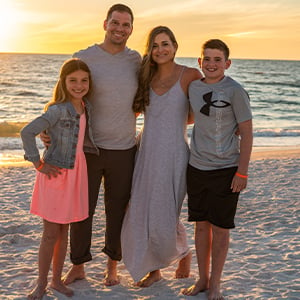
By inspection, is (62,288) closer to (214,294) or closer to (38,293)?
(38,293)

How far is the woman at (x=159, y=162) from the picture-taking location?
3.50m

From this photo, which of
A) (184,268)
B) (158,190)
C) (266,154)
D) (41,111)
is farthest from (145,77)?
(41,111)

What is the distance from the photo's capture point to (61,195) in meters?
3.29

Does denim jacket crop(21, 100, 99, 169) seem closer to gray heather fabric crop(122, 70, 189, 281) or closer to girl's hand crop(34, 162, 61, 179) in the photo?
girl's hand crop(34, 162, 61, 179)

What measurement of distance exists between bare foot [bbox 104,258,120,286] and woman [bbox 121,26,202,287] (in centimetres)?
18

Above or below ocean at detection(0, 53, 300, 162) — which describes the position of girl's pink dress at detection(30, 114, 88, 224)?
above

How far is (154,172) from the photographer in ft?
11.8

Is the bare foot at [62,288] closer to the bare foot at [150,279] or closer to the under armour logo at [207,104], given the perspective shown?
the bare foot at [150,279]

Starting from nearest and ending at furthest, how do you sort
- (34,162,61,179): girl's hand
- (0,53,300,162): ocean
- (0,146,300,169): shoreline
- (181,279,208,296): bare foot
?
(34,162,61,179): girl's hand
(181,279,208,296): bare foot
(0,146,300,169): shoreline
(0,53,300,162): ocean

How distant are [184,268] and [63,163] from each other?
4.89ft

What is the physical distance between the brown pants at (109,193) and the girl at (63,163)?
18 cm

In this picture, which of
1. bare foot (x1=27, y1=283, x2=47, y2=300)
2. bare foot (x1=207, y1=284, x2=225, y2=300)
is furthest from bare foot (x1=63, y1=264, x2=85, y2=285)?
bare foot (x1=207, y1=284, x2=225, y2=300)

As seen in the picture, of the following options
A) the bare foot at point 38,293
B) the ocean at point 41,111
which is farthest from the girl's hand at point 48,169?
the ocean at point 41,111

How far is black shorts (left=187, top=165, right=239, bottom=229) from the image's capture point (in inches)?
128
